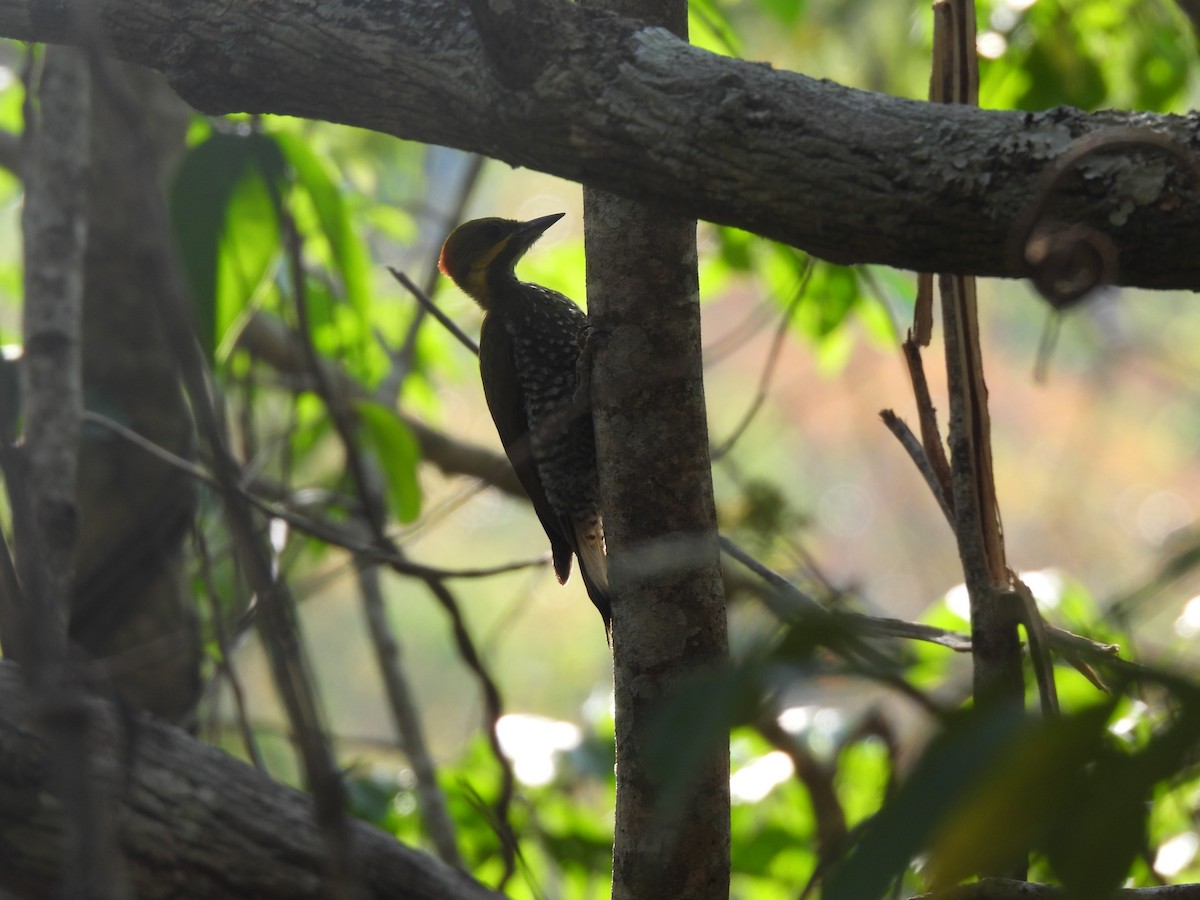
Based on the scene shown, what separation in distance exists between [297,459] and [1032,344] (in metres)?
12.9

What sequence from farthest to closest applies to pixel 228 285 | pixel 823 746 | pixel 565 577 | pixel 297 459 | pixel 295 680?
1. pixel 297 459
2. pixel 823 746
3. pixel 565 577
4. pixel 228 285
5. pixel 295 680

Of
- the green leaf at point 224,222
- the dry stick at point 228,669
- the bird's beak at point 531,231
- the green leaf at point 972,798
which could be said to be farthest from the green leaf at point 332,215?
the green leaf at point 972,798

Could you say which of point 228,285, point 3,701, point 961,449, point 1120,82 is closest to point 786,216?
point 961,449

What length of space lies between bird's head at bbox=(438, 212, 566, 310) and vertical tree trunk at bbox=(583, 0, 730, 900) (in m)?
1.31

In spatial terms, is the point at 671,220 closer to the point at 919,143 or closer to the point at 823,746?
the point at 919,143

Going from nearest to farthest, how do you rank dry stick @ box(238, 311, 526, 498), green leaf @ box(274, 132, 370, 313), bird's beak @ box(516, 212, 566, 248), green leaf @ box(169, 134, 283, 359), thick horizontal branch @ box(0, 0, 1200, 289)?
thick horizontal branch @ box(0, 0, 1200, 289)
green leaf @ box(169, 134, 283, 359)
green leaf @ box(274, 132, 370, 313)
bird's beak @ box(516, 212, 566, 248)
dry stick @ box(238, 311, 526, 498)

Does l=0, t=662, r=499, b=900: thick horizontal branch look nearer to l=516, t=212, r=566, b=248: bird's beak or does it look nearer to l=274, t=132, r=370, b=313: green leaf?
l=274, t=132, r=370, b=313: green leaf

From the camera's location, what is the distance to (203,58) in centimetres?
106

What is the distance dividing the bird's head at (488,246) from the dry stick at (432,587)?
0.58 meters

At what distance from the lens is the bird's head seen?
8.40 ft

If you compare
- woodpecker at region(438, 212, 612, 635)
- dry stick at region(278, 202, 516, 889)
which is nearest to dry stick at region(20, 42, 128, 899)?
dry stick at region(278, 202, 516, 889)

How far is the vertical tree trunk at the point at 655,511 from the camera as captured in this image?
3.97 feet

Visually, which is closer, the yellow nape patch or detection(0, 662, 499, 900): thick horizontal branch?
detection(0, 662, 499, 900): thick horizontal branch

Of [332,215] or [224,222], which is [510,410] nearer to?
[332,215]
